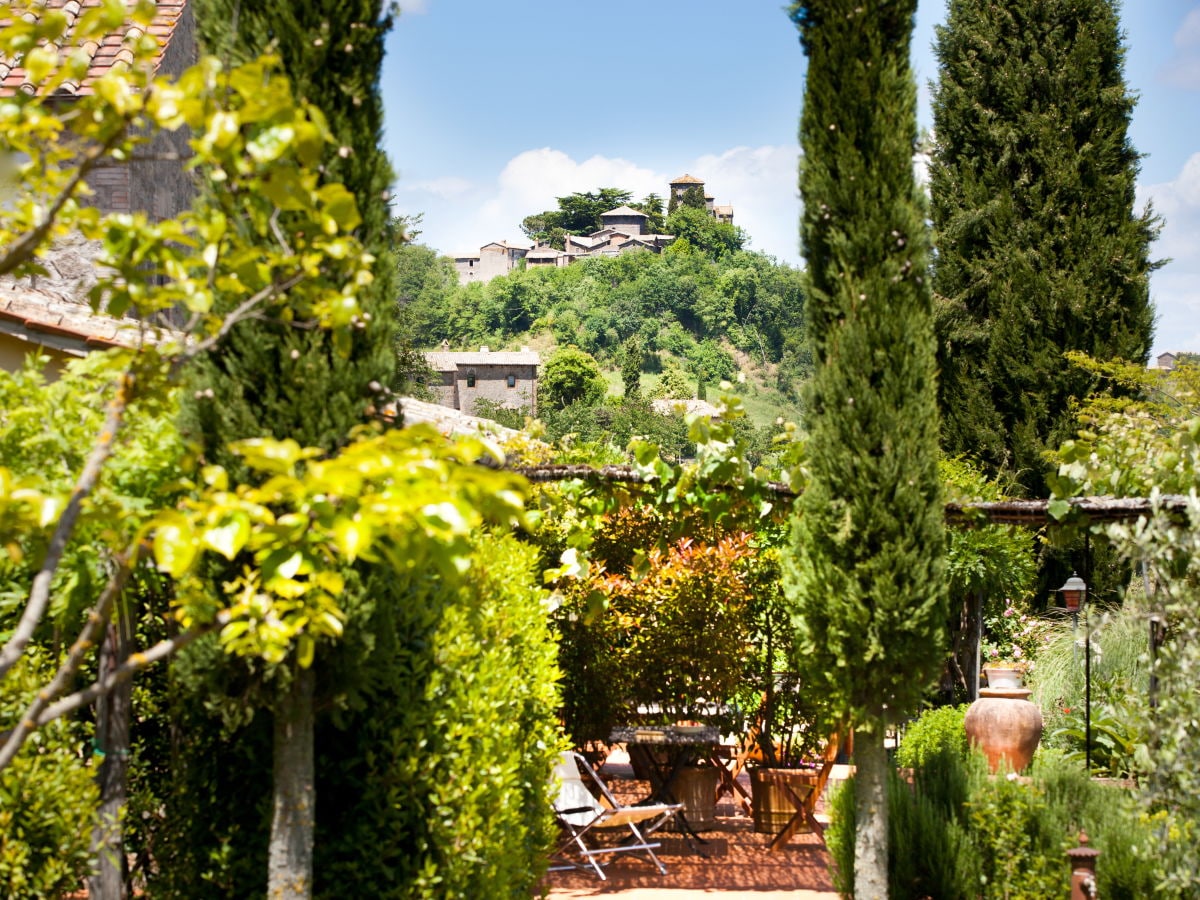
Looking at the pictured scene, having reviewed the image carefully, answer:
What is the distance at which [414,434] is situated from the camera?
2.59 meters

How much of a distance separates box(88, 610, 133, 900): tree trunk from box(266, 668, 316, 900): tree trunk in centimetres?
103

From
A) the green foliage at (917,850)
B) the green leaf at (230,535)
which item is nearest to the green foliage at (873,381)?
the green foliage at (917,850)

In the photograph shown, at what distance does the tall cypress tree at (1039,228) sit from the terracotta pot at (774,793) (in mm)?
10722

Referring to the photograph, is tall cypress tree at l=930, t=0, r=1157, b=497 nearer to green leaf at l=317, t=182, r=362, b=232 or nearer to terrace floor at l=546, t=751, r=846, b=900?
terrace floor at l=546, t=751, r=846, b=900

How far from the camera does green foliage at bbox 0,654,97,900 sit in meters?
4.40

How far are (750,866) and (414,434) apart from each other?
6.36 meters

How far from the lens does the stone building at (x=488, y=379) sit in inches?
2908

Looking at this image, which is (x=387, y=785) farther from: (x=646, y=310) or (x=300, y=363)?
(x=646, y=310)

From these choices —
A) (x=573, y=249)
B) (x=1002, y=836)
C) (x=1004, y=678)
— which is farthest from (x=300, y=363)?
(x=573, y=249)

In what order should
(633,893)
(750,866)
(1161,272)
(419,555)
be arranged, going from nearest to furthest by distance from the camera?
(419,555) → (633,893) → (750,866) → (1161,272)

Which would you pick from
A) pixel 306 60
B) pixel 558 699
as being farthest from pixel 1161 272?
pixel 306 60

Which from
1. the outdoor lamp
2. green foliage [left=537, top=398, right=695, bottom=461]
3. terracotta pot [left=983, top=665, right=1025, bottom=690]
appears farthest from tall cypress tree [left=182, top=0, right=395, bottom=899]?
green foliage [left=537, top=398, right=695, bottom=461]

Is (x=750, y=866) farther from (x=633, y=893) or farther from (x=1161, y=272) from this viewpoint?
(x=1161, y=272)

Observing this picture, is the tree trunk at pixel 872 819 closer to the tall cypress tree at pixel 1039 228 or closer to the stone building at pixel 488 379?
the tall cypress tree at pixel 1039 228
